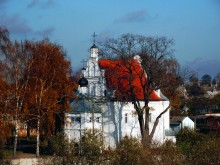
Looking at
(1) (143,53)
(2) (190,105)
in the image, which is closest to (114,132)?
(1) (143,53)

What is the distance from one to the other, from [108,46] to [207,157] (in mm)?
25049

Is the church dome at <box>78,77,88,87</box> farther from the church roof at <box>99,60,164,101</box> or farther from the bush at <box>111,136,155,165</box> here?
the bush at <box>111,136,155,165</box>

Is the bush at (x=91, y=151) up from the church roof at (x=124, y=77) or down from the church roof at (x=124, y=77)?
down

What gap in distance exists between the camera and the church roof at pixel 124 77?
44844mm

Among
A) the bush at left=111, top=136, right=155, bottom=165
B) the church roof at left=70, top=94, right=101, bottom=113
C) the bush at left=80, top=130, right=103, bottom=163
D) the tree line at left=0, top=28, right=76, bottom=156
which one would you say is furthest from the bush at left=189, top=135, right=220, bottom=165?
the church roof at left=70, top=94, right=101, bottom=113

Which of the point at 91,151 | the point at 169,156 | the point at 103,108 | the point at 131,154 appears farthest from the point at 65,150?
the point at 103,108

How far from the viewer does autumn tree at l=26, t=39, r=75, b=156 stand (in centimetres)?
4266

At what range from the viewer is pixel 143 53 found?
147ft

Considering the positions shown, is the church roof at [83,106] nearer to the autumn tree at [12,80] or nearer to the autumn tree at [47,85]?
the autumn tree at [47,85]

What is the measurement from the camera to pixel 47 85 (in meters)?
44.6

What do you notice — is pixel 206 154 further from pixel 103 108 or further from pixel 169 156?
pixel 103 108

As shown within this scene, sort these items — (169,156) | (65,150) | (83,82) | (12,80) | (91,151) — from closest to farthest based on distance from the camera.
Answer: (169,156), (91,151), (65,150), (12,80), (83,82)

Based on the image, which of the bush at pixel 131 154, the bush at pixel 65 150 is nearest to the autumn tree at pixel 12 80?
the bush at pixel 65 150

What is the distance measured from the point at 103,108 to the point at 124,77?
16.3 ft
